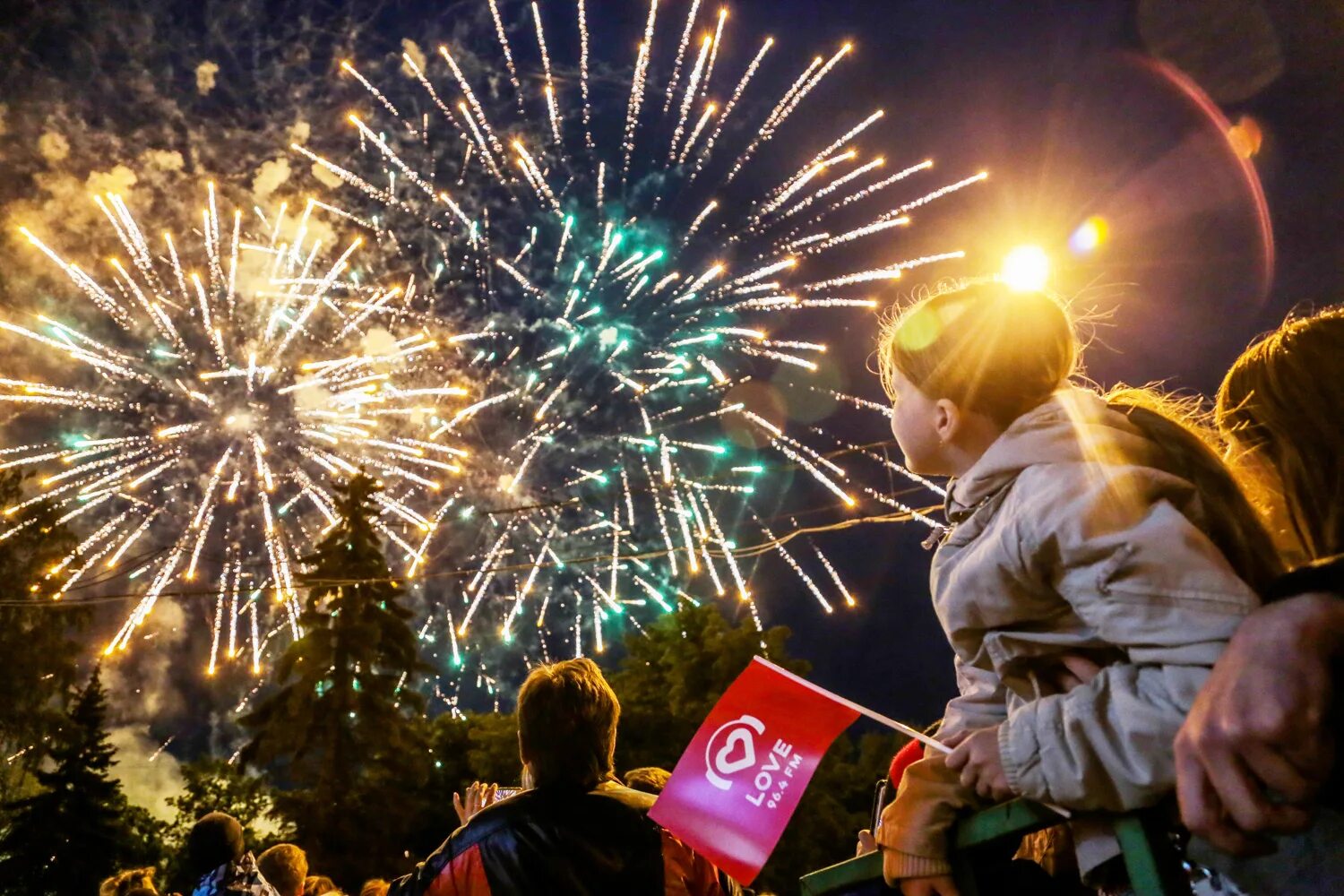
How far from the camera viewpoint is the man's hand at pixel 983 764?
4.98 feet

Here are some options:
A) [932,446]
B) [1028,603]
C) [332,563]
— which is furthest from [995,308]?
[332,563]

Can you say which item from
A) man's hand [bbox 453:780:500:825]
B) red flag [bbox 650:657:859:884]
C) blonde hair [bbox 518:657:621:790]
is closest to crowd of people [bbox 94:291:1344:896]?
red flag [bbox 650:657:859:884]

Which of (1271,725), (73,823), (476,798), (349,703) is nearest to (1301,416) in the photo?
(1271,725)

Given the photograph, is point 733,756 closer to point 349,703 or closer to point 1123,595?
point 1123,595

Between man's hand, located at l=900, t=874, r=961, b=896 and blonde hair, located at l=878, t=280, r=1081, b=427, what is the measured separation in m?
1.00

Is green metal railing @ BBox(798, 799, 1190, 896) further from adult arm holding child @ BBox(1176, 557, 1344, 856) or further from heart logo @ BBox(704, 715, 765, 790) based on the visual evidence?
adult arm holding child @ BBox(1176, 557, 1344, 856)

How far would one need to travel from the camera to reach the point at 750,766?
6.18 ft

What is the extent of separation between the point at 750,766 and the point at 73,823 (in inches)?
1381

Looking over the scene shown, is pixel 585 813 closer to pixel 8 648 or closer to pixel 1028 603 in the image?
pixel 1028 603

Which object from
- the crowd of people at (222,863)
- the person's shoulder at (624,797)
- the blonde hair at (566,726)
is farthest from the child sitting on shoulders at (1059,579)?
the crowd of people at (222,863)

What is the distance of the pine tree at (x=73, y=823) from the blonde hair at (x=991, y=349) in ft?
103

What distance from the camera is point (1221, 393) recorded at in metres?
1.87

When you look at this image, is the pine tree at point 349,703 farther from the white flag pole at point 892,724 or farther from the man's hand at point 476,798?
the white flag pole at point 892,724

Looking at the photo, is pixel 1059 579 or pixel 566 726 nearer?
pixel 1059 579
